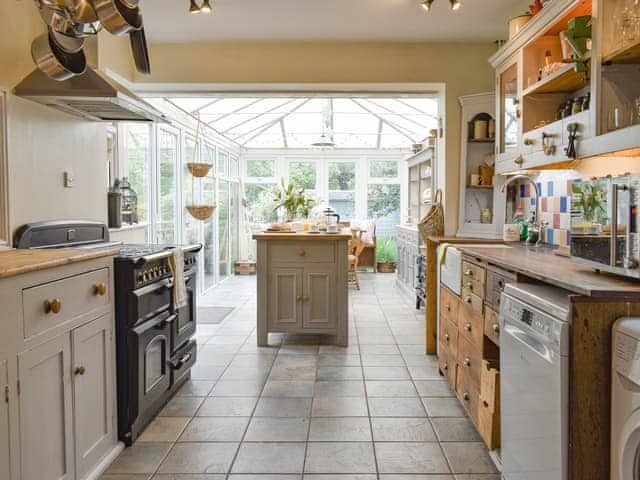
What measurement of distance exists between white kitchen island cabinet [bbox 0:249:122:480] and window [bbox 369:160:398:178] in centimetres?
766

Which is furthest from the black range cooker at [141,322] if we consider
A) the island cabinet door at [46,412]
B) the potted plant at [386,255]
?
the potted plant at [386,255]

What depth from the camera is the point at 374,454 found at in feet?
7.65

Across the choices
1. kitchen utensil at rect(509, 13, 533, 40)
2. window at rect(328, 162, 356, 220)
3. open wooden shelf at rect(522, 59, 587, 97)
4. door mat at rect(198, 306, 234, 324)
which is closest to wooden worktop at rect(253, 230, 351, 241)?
door mat at rect(198, 306, 234, 324)

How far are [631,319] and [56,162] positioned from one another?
2857 millimetres

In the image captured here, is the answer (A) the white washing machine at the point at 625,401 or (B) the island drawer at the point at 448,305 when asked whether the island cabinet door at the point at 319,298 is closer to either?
(B) the island drawer at the point at 448,305

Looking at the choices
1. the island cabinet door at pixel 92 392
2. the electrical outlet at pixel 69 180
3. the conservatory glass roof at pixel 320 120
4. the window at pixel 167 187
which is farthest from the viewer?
the conservatory glass roof at pixel 320 120

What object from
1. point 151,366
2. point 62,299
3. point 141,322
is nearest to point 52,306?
point 62,299

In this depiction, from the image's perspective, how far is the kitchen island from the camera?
416cm

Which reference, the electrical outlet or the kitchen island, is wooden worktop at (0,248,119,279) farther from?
the kitchen island

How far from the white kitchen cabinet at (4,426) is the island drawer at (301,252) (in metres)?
2.75

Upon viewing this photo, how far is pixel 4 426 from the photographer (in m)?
1.49

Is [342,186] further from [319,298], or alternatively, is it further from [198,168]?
[319,298]

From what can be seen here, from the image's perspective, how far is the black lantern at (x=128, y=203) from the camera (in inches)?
152

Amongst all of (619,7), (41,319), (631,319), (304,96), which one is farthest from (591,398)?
(304,96)
